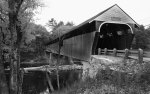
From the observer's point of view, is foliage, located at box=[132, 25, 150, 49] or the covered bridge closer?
the covered bridge

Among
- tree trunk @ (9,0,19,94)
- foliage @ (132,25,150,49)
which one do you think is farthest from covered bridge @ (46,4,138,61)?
foliage @ (132,25,150,49)

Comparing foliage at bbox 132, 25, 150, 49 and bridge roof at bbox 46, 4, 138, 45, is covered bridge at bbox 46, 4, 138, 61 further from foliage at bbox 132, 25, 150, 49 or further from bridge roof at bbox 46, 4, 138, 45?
foliage at bbox 132, 25, 150, 49

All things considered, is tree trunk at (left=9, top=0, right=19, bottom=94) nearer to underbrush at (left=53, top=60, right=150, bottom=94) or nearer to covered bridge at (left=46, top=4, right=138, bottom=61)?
underbrush at (left=53, top=60, right=150, bottom=94)

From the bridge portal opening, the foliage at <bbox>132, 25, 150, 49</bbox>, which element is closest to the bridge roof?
the bridge portal opening

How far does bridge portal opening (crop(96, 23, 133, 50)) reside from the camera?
1226 centimetres

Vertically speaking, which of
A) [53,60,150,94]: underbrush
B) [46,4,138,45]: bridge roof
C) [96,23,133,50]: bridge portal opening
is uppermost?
[46,4,138,45]: bridge roof

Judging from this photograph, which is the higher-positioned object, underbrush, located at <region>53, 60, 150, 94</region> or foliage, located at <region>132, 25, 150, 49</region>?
foliage, located at <region>132, 25, 150, 49</region>

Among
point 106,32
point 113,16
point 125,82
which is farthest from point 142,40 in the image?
point 125,82

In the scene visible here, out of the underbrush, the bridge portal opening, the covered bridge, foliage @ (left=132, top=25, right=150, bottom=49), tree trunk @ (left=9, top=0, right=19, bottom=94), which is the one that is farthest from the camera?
foliage @ (left=132, top=25, right=150, bottom=49)

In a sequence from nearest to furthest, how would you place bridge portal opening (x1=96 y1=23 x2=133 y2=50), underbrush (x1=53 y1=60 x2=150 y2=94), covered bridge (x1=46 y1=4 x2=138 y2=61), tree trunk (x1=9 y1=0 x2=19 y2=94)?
1. underbrush (x1=53 y1=60 x2=150 y2=94)
2. tree trunk (x1=9 y1=0 x2=19 y2=94)
3. covered bridge (x1=46 y1=4 x2=138 y2=61)
4. bridge portal opening (x1=96 y1=23 x2=133 y2=50)

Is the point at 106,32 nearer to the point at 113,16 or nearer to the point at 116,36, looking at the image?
the point at 116,36

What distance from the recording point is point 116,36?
1417 centimetres

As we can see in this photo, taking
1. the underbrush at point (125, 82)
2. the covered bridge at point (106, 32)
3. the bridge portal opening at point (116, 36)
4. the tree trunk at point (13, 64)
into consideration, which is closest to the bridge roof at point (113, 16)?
the covered bridge at point (106, 32)

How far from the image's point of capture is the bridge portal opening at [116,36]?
40.2 ft
